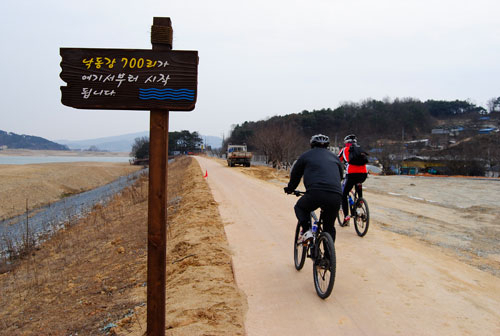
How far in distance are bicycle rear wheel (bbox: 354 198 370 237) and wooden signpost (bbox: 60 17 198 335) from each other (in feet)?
16.2

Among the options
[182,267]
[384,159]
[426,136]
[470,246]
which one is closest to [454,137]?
[426,136]

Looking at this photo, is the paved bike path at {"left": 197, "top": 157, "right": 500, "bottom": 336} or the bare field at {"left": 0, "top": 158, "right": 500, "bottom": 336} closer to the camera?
the paved bike path at {"left": 197, "top": 157, "right": 500, "bottom": 336}

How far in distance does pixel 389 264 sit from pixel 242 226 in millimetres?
3924

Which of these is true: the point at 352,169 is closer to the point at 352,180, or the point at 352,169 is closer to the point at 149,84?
the point at 352,180

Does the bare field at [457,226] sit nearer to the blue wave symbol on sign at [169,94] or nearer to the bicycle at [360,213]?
the bicycle at [360,213]

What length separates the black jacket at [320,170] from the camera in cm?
435

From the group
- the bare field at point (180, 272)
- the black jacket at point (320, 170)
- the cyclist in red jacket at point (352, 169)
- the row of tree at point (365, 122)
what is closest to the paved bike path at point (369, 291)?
the bare field at point (180, 272)

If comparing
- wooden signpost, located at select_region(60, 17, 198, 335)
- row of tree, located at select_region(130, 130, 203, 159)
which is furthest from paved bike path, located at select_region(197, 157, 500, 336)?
row of tree, located at select_region(130, 130, 203, 159)

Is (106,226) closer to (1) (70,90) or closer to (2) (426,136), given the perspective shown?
(1) (70,90)

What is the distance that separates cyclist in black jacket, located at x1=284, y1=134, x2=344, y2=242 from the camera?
4.34m

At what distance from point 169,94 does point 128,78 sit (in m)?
0.39

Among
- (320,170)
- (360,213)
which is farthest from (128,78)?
(360,213)

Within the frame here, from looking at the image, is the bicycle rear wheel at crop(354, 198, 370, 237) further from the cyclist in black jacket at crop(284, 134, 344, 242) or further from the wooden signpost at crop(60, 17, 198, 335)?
the wooden signpost at crop(60, 17, 198, 335)

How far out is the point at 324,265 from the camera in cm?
421
